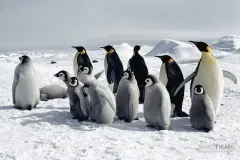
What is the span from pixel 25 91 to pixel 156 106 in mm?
3025

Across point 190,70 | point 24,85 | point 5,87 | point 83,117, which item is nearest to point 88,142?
point 83,117

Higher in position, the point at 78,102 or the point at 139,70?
the point at 139,70

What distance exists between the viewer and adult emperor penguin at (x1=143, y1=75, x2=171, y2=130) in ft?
19.3

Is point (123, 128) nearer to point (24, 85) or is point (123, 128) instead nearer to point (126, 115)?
point (126, 115)

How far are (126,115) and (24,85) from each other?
2397 mm

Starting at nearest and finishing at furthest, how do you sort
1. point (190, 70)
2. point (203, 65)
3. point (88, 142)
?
point (88, 142)
point (203, 65)
point (190, 70)

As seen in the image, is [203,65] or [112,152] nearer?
[112,152]

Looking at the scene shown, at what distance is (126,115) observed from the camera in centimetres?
644

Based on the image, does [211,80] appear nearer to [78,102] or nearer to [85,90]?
[85,90]

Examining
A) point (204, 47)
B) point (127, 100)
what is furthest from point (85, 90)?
point (204, 47)

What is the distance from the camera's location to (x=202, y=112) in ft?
19.5

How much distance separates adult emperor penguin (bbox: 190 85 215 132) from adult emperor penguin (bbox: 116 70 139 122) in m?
1.10

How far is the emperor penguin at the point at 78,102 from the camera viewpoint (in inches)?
249

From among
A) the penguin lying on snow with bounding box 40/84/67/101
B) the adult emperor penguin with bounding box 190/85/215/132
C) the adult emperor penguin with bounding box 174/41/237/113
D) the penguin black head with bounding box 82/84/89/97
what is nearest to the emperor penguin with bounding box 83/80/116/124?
the penguin black head with bounding box 82/84/89/97
